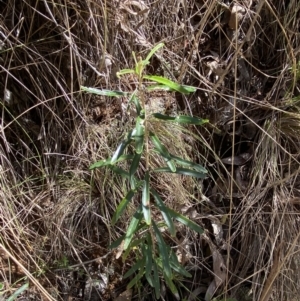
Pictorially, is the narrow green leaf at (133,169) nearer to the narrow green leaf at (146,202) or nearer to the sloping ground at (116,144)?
the narrow green leaf at (146,202)

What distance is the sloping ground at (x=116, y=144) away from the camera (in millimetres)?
1413

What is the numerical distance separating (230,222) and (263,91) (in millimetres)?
418

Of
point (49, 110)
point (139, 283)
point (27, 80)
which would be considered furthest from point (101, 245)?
point (27, 80)

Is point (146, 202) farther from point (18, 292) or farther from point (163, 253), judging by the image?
point (18, 292)

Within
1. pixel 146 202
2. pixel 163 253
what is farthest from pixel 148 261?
pixel 146 202

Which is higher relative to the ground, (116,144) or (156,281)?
(116,144)

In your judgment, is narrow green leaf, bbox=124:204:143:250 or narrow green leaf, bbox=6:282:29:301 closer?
narrow green leaf, bbox=124:204:143:250

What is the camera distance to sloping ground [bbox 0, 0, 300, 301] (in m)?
1.41

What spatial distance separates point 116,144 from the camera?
143cm

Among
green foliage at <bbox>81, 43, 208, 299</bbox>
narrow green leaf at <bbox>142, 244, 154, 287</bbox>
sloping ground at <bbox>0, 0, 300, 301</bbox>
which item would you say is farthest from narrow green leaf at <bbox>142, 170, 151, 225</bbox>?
sloping ground at <bbox>0, 0, 300, 301</bbox>

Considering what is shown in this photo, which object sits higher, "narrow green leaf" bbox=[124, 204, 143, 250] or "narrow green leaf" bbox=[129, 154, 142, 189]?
"narrow green leaf" bbox=[129, 154, 142, 189]

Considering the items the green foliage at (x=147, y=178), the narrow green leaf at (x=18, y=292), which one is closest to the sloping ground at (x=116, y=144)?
the narrow green leaf at (x=18, y=292)

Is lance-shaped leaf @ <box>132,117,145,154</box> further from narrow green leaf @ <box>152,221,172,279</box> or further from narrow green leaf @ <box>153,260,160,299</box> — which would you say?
narrow green leaf @ <box>153,260,160,299</box>

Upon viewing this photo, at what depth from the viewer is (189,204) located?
145cm
